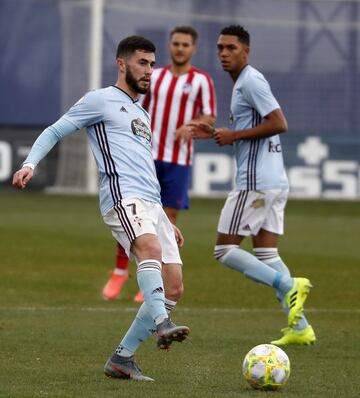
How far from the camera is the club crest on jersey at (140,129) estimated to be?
24.5ft

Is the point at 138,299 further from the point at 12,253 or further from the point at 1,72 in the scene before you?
the point at 1,72

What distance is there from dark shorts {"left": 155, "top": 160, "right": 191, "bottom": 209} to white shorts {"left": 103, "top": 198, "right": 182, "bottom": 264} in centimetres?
390

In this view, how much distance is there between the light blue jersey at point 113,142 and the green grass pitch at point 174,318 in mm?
1044

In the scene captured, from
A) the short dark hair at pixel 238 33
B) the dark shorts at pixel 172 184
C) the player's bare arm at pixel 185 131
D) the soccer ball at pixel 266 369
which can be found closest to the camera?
the soccer ball at pixel 266 369

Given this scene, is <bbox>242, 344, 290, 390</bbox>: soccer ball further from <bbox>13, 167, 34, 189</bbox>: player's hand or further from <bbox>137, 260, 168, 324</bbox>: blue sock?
<bbox>13, 167, 34, 189</bbox>: player's hand

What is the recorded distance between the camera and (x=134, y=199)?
7.30 m

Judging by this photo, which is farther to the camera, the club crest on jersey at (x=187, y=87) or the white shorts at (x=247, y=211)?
the club crest on jersey at (x=187, y=87)

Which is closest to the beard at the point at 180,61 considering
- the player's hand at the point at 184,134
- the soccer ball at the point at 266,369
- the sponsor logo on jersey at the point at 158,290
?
the player's hand at the point at 184,134

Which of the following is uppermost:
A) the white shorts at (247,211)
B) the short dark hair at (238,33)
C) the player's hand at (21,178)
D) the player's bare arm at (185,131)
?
the short dark hair at (238,33)

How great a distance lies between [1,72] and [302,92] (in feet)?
21.4

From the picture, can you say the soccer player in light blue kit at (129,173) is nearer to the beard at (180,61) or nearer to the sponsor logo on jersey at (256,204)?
the sponsor logo on jersey at (256,204)

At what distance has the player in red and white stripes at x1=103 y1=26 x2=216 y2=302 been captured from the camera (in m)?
11.4

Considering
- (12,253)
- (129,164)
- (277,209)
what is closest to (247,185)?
(277,209)

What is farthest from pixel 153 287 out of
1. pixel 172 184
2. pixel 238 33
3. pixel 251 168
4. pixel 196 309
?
pixel 172 184
